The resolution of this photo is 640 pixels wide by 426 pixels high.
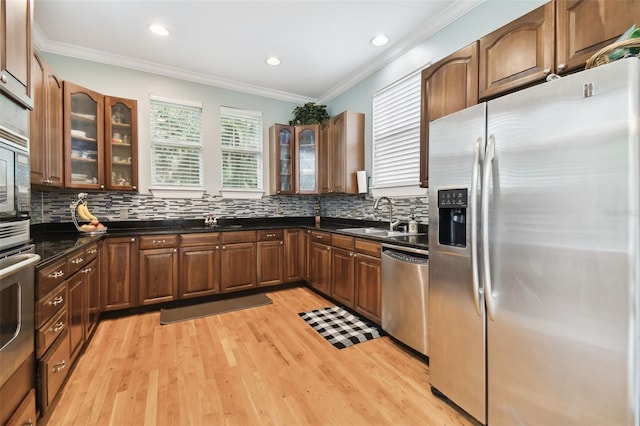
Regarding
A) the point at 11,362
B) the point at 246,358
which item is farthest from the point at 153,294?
the point at 11,362

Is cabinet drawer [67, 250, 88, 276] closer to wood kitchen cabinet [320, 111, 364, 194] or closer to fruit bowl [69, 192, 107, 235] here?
fruit bowl [69, 192, 107, 235]

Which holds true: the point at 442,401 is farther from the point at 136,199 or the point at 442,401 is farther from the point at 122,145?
the point at 122,145

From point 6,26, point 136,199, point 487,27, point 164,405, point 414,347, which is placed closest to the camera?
point 6,26

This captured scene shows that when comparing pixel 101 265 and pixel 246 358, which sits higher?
pixel 101 265

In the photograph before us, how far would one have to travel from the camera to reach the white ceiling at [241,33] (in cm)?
255

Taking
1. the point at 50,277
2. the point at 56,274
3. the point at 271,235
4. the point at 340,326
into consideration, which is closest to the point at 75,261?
the point at 56,274

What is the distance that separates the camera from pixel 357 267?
9.70 ft

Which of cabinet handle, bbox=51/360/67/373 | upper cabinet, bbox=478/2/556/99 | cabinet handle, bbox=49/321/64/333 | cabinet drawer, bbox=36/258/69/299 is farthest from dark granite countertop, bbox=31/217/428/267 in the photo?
upper cabinet, bbox=478/2/556/99

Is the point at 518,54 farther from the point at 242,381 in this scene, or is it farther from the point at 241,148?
the point at 241,148

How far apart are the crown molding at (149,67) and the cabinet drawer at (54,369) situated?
3128 millimetres

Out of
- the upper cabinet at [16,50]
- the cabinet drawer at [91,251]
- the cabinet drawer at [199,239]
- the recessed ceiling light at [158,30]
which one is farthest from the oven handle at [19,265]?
the recessed ceiling light at [158,30]

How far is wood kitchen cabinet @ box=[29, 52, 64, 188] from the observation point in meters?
2.31

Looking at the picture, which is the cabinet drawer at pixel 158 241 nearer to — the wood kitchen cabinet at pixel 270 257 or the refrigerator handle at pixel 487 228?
the wood kitchen cabinet at pixel 270 257

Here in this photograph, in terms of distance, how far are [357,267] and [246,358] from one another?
134cm
